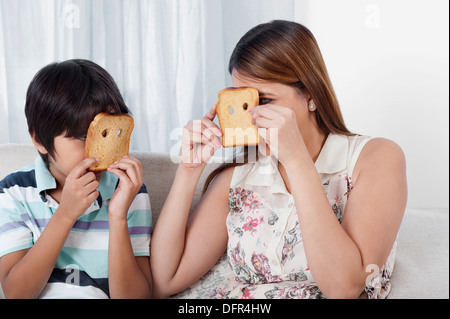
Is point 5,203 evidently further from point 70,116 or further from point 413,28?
point 413,28

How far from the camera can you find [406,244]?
1.45 metres

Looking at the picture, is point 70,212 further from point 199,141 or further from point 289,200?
point 289,200

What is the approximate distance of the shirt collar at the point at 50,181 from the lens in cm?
127

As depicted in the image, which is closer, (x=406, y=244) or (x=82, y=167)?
(x=82, y=167)

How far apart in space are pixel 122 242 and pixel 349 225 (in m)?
0.57

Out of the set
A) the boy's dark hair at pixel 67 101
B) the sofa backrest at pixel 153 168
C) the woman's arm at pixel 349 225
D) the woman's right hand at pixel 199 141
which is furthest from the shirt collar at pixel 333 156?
the boy's dark hair at pixel 67 101

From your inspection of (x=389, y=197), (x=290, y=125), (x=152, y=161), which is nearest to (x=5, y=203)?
(x=152, y=161)

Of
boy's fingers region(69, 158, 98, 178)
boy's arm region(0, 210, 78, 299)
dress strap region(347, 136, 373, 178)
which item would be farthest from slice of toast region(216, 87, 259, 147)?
boy's arm region(0, 210, 78, 299)

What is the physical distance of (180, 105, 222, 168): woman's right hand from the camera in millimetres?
1248

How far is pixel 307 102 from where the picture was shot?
124 cm

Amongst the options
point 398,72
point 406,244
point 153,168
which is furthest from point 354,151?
point 398,72

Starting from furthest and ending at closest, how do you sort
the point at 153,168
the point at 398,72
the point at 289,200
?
the point at 398,72, the point at 153,168, the point at 289,200

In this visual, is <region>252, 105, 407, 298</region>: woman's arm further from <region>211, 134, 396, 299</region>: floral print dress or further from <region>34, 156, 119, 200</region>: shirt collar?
<region>34, 156, 119, 200</region>: shirt collar

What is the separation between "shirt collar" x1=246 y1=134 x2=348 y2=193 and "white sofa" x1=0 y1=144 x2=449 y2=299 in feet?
0.92
